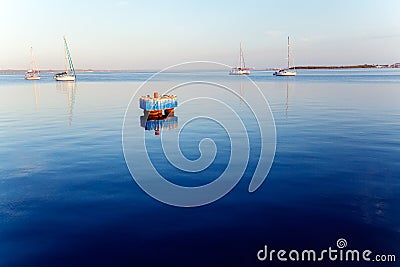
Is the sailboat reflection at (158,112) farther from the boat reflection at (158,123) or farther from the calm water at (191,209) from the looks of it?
the calm water at (191,209)

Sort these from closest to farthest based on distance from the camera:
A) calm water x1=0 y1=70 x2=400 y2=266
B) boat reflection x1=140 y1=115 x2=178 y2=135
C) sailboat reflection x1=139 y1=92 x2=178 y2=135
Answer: calm water x1=0 y1=70 x2=400 y2=266, boat reflection x1=140 y1=115 x2=178 y2=135, sailboat reflection x1=139 y1=92 x2=178 y2=135

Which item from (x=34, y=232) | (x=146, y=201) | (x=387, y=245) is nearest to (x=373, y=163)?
(x=387, y=245)

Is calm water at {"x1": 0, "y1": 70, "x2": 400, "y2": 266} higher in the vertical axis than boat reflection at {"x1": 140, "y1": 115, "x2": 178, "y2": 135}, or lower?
lower

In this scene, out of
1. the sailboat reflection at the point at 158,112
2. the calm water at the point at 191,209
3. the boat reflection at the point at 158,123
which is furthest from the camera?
the sailboat reflection at the point at 158,112

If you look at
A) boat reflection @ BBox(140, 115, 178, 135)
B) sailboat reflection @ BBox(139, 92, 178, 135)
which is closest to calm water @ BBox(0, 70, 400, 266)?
boat reflection @ BBox(140, 115, 178, 135)

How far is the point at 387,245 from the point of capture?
11.7m

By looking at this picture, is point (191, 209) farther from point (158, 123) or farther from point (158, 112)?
point (158, 112)

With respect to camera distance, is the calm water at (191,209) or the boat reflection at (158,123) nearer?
the calm water at (191,209)

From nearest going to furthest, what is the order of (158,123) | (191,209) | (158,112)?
(191,209)
(158,123)
(158,112)

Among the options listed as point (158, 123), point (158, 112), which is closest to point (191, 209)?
point (158, 123)

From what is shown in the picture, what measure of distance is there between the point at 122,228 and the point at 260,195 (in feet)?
23.0

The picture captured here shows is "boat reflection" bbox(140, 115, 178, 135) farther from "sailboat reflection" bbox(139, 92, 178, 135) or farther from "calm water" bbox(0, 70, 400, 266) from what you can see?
"calm water" bbox(0, 70, 400, 266)

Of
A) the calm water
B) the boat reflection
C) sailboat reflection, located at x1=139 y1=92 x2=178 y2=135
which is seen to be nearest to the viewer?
the calm water

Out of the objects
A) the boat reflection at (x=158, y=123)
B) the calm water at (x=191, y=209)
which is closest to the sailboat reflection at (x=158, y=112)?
the boat reflection at (x=158, y=123)
